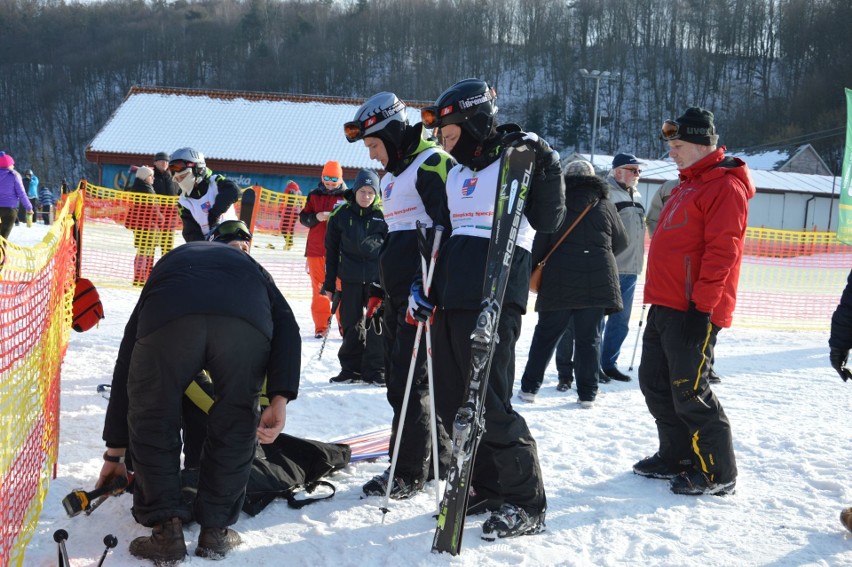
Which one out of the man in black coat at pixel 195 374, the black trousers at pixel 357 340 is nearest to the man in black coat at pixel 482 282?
the man in black coat at pixel 195 374

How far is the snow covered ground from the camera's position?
3.07 m

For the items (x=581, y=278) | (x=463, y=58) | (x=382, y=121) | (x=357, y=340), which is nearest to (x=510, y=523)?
(x=382, y=121)

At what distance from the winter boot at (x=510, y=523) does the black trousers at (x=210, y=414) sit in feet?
3.50

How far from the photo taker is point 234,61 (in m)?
74.9

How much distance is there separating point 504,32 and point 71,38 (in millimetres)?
45313

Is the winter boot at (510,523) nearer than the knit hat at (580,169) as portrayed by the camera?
Yes

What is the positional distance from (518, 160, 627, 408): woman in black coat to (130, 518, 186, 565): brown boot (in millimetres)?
3305

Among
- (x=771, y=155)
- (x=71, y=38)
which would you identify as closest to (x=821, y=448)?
(x=771, y=155)

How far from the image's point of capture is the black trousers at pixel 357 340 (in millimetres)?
6133

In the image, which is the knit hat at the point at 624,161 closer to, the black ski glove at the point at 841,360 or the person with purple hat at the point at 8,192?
the black ski glove at the point at 841,360

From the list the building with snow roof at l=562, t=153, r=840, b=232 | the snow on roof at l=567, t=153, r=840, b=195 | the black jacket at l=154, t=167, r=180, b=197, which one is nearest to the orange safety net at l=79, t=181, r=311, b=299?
the black jacket at l=154, t=167, r=180, b=197

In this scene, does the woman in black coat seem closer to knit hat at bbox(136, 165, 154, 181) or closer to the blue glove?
the blue glove

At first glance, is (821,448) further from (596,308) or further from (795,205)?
(795,205)

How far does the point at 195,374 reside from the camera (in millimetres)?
2785
